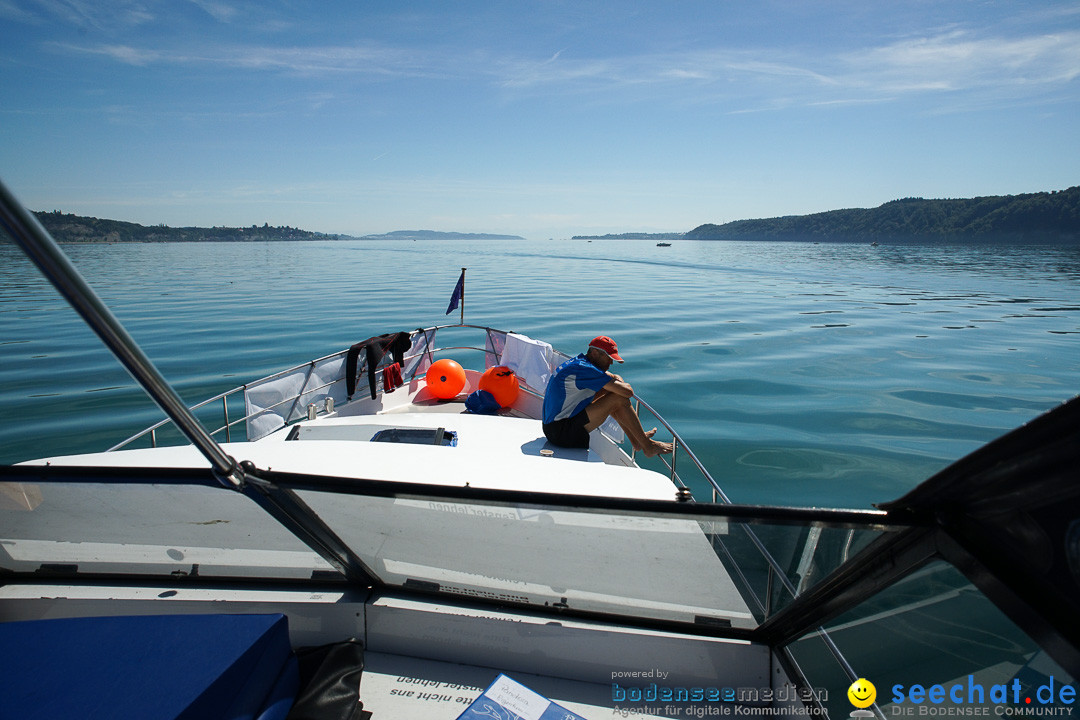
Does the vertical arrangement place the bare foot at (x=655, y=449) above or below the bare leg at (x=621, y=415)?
below

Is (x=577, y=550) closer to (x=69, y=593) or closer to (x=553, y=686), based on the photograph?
(x=553, y=686)

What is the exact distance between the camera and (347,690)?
1.94m

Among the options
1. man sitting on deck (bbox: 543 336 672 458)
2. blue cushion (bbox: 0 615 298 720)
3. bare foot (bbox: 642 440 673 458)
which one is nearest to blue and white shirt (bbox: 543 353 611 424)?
man sitting on deck (bbox: 543 336 672 458)

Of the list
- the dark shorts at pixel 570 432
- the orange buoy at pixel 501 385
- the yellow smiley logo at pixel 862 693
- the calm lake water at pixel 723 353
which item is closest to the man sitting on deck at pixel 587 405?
the dark shorts at pixel 570 432

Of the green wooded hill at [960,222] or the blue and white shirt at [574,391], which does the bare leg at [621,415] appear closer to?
the blue and white shirt at [574,391]

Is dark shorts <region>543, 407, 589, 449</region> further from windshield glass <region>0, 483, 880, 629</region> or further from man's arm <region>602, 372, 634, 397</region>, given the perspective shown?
windshield glass <region>0, 483, 880, 629</region>

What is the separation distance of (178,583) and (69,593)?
42 cm

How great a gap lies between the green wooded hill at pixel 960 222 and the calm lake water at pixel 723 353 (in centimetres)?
8047

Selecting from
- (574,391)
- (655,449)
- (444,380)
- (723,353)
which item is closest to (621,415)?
(655,449)

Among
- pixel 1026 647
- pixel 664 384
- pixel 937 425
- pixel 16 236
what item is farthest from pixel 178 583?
pixel 937 425

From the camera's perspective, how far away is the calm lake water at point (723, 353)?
740 cm

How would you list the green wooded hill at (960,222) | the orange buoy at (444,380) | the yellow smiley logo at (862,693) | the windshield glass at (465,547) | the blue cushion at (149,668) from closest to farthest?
1. the blue cushion at (149,668)
2. the yellow smiley logo at (862,693)
3. the windshield glass at (465,547)
4. the orange buoy at (444,380)
5. the green wooded hill at (960,222)

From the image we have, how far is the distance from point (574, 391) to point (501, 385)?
Result: 207 centimetres

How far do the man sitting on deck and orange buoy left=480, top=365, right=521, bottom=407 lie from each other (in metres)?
1.85
